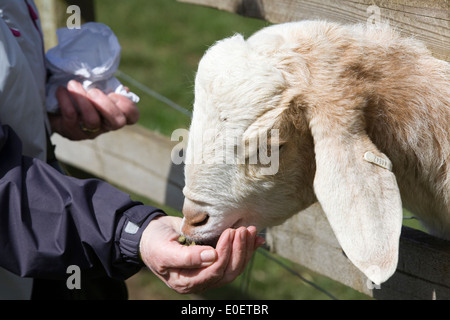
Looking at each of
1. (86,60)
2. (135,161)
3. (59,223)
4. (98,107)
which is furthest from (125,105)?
(59,223)

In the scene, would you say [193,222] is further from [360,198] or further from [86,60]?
[86,60]

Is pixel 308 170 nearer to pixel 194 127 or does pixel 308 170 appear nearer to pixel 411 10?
pixel 194 127

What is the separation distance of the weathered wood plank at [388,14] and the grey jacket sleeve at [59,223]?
3.39 feet

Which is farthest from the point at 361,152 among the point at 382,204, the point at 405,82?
the point at 405,82

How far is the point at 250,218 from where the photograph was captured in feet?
7.59

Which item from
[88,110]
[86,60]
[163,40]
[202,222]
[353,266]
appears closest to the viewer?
[202,222]

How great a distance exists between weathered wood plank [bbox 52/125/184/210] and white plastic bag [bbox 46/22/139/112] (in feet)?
1.89

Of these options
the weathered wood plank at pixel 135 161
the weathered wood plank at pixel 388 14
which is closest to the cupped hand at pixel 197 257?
the weathered wood plank at pixel 388 14

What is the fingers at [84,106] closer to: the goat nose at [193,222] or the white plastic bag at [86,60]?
the white plastic bag at [86,60]

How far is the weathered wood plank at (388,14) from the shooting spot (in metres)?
2.21

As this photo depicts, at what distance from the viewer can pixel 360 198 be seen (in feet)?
6.46

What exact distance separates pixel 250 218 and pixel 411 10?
94cm

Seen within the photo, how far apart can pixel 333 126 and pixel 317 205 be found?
78 centimetres

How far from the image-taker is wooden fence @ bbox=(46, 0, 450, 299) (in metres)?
2.29
